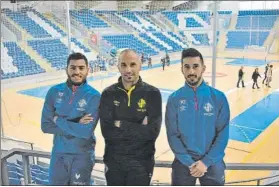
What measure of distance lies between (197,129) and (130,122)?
41cm

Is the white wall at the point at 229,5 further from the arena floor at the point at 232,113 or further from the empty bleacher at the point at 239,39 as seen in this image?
the empty bleacher at the point at 239,39

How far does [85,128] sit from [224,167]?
0.91 meters

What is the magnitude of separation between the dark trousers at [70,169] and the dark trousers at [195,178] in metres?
0.58

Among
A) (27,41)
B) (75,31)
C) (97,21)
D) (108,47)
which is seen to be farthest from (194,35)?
(27,41)

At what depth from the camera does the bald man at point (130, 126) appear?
1980 mm

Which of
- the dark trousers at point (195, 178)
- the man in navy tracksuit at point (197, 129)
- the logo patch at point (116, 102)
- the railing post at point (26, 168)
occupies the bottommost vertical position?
the railing post at point (26, 168)

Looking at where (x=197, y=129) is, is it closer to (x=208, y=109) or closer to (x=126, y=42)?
(x=208, y=109)

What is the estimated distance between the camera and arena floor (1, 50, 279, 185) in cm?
482

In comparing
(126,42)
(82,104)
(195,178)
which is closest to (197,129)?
(195,178)

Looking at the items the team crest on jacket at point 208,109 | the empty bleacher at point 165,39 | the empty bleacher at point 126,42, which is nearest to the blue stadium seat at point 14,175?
the team crest on jacket at point 208,109

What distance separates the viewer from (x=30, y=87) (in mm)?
10867

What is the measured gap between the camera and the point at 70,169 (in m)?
2.19

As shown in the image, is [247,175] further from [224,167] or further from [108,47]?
[108,47]

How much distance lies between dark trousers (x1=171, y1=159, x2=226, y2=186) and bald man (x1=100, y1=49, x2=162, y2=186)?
16cm
